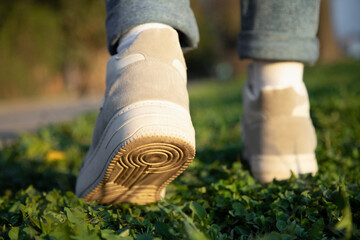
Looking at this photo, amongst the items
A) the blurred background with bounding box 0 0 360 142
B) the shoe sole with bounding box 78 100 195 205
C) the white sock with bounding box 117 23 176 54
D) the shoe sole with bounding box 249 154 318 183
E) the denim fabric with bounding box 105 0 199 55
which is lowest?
the blurred background with bounding box 0 0 360 142

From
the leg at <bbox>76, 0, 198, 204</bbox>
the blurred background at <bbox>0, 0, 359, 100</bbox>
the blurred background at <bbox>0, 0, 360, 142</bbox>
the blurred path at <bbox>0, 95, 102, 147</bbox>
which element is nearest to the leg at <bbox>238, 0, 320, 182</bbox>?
the leg at <bbox>76, 0, 198, 204</bbox>

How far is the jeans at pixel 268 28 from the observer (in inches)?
48.4

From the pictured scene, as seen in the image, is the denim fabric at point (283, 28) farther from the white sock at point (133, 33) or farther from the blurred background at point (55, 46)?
the blurred background at point (55, 46)

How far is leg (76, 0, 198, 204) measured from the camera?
95cm

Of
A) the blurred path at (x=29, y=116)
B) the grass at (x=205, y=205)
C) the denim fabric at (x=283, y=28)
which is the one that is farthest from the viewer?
the blurred path at (x=29, y=116)

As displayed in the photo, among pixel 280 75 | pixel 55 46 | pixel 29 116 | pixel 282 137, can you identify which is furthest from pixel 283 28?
pixel 55 46

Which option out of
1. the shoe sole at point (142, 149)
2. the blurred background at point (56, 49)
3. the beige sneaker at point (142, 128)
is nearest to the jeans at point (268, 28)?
the beige sneaker at point (142, 128)

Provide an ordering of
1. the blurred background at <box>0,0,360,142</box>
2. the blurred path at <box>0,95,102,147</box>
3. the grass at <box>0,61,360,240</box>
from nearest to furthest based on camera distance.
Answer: the grass at <box>0,61,360,240</box>, the blurred path at <box>0,95,102,147</box>, the blurred background at <box>0,0,360,142</box>

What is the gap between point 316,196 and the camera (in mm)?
1134

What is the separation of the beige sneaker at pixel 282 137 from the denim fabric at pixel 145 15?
47 cm

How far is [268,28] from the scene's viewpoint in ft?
4.50

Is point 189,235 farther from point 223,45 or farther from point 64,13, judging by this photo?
point 223,45

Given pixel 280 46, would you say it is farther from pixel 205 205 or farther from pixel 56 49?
pixel 56 49

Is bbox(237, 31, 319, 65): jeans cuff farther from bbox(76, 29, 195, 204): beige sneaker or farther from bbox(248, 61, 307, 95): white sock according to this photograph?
bbox(76, 29, 195, 204): beige sneaker
